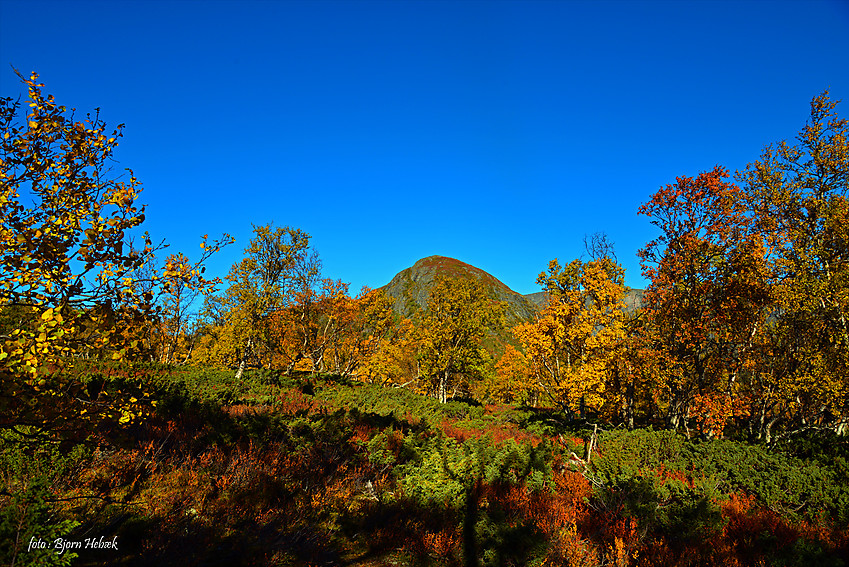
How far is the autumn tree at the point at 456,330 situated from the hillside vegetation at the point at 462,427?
7.19 metres

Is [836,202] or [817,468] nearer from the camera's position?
[817,468]

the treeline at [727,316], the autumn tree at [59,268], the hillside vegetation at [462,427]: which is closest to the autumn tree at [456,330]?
the hillside vegetation at [462,427]

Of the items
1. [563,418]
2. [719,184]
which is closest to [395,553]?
[719,184]

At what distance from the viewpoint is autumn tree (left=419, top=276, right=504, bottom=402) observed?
3009cm

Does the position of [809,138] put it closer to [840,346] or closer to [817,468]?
[840,346]

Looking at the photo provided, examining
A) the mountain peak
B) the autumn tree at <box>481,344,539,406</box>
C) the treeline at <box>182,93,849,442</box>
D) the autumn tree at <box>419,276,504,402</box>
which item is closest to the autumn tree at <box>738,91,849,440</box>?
the treeline at <box>182,93,849,442</box>

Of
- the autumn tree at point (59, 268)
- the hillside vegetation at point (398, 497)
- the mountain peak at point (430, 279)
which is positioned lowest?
the hillside vegetation at point (398, 497)

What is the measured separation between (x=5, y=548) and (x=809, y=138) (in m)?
24.2

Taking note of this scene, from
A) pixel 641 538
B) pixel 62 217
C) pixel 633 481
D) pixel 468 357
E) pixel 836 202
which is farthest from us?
pixel 468 357

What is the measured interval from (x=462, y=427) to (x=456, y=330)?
1168 cm

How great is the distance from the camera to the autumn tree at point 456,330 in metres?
30.1

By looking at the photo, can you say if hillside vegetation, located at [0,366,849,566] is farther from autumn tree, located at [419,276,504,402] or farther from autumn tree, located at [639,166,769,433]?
autumn tree, located at [419,276,504,402]

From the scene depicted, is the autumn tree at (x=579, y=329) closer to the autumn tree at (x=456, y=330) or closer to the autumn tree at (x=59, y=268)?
the autumn tree at (x=456, y=330)

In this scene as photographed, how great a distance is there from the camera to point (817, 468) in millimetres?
10820
